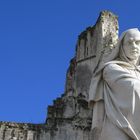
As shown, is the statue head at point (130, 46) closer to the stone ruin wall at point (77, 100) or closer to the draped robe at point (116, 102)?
the draped robe at point (116, 102)

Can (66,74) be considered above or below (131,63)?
above

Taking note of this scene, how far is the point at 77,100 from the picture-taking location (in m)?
30.3

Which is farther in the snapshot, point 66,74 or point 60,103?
point 66,74

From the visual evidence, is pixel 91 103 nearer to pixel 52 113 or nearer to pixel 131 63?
pixel 131 63

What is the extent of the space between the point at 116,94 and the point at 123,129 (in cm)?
29

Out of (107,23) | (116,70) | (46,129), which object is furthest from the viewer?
(107,23)

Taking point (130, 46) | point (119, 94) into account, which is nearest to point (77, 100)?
point (130, 46)

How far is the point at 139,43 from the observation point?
3.93m

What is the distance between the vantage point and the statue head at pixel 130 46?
389cm

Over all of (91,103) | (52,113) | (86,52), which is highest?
(86,52)

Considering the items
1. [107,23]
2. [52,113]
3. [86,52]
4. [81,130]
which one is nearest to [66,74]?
[86,52]

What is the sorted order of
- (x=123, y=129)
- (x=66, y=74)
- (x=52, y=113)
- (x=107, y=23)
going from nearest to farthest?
(x=123, y=129)
(x=52, y=113)
(x=107, y=23)
(x=66, y=74)

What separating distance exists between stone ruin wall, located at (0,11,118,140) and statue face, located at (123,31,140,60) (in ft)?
57.3

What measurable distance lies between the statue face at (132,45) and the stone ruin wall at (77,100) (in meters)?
Result: 17.5
